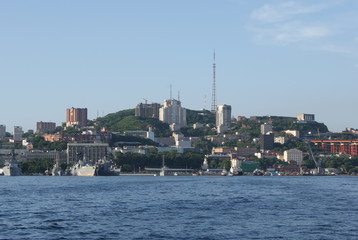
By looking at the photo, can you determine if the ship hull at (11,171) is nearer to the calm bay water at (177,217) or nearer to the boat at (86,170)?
the boat at (86,170)

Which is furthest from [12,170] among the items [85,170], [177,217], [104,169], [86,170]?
[177,217]

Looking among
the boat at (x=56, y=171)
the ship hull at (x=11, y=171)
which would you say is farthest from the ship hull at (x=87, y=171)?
the ship hull at (x=11, y=171)

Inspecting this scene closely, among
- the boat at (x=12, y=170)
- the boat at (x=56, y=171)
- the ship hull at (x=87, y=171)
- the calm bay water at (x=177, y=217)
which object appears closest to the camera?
the calm bay water at (x=177, y=217)

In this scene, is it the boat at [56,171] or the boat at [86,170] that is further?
the boat at [56,171]

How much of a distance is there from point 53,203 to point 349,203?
73.9 feet

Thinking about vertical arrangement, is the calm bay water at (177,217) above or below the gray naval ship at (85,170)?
below

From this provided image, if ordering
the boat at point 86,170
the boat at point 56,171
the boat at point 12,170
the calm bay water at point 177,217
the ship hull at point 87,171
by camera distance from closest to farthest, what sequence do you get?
the calm bay water at point 177,217
the ship hull at point 87,171
the boat at point 86,170
the boat at point 12,170
the boat at point 56,171

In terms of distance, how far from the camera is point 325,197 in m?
64.7

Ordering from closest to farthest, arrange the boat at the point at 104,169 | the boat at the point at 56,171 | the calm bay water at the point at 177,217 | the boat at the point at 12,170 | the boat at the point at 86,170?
the calm bay water at the point at 177,217, the boat at the point at 86,170, the boat at the point at 104,169, the boat at the point at 12,170, the boat at the point at 56,171

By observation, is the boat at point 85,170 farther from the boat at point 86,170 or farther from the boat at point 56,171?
the boat at point 56,171

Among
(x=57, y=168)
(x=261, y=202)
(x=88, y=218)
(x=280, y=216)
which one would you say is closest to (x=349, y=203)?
(x=261, y=202)

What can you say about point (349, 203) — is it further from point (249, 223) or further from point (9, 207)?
point (9, 207)

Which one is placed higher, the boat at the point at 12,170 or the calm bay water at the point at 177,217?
the boat at the point at 12,170

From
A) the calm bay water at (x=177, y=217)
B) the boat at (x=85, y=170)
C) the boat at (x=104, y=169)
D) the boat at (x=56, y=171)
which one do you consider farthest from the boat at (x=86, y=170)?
the calm bay water at (x=177, y=217)
